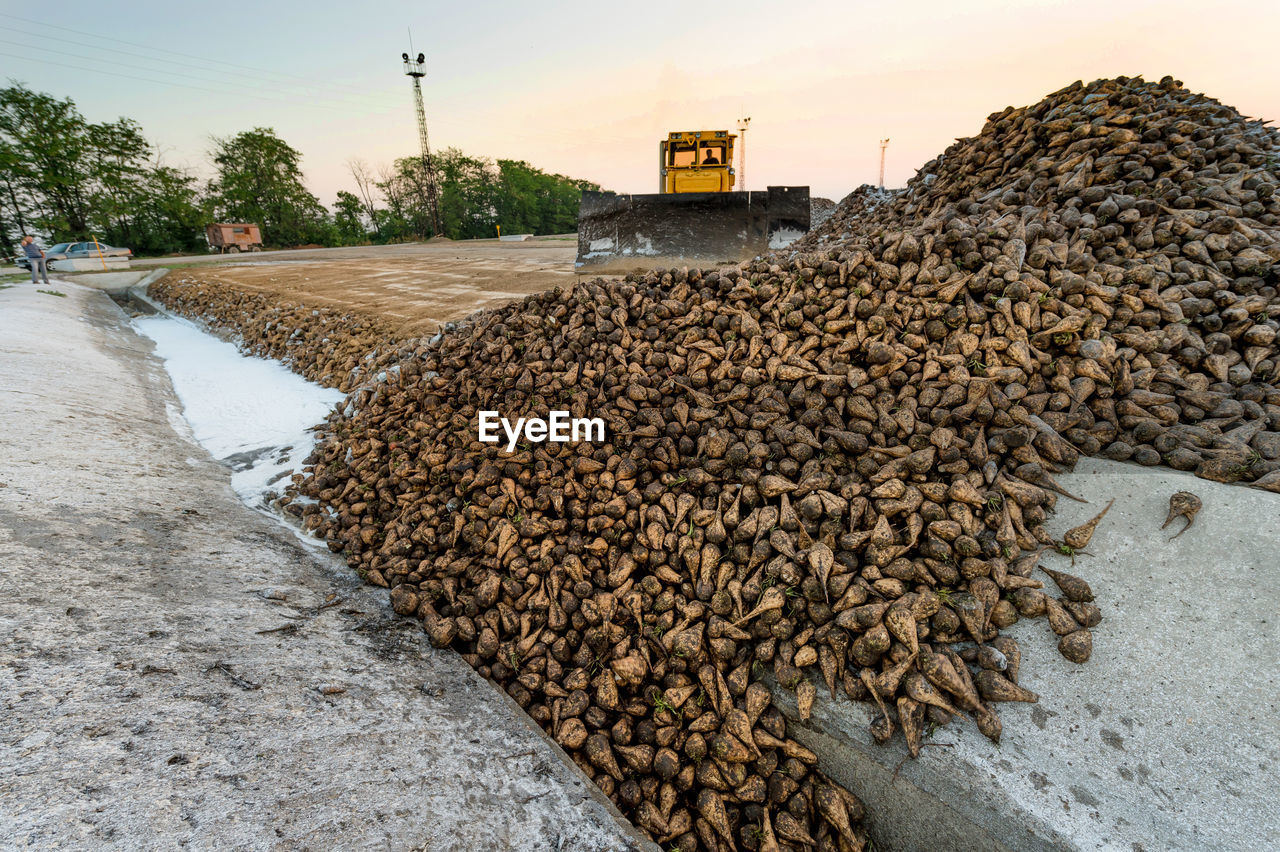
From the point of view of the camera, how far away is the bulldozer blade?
9.10 metres

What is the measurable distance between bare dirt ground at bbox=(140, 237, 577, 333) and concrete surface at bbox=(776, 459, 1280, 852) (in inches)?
258

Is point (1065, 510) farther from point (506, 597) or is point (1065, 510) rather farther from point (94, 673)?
point (94, 673)

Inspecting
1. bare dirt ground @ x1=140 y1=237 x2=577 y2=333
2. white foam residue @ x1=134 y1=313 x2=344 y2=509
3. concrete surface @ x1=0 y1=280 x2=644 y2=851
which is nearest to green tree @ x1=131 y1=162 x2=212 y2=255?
bare dirt ground @ x1=140 y1=237 x2=577 y2=333

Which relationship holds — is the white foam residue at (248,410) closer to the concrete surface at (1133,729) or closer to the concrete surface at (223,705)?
the concrete surface at (223,705)

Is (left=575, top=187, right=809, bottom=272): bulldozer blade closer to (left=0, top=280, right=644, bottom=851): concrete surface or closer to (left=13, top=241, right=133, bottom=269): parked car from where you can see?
(left=0, top=280, right=644, bottom=851): concrete surface

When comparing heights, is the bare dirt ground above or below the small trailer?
below

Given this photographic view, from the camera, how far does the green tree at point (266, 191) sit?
114 ft

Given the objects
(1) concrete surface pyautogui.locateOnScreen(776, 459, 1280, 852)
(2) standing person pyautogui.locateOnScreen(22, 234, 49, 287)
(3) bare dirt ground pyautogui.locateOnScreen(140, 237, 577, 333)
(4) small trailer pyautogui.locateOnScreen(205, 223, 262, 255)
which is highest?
(4) small trailer pyautogui.locateOnScreen(205, 223, 262, 255)

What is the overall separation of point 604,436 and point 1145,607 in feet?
9.28

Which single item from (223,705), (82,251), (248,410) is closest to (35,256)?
(82,251)

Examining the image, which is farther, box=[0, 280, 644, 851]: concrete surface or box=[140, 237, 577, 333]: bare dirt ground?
box=[140, 237, 577, 333]: bare dirt ground

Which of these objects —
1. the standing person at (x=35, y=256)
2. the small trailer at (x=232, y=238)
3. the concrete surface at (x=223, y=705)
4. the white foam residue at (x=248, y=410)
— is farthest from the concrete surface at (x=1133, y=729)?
the small trailer at (x=232, y=238)

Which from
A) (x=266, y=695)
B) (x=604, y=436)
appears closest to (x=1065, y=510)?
(x=604, y=436)

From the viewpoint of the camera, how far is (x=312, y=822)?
5.61 feet
